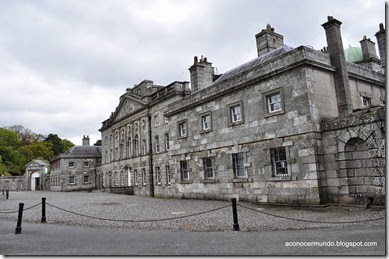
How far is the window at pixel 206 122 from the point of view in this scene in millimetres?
19172

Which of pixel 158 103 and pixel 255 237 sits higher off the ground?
pixel 158 103

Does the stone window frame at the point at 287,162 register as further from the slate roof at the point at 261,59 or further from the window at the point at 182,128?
the window at the point at 182,128

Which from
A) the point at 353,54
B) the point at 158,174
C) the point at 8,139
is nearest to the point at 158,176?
the point at 158,174

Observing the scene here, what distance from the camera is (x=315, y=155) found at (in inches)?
515

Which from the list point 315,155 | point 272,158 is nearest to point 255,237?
point 315,155

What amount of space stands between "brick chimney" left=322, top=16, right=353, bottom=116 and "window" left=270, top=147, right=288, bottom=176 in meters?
3.28

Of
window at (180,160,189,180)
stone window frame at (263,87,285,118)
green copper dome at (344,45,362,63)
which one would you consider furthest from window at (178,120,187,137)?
green copper dome at (344,45,362,63)

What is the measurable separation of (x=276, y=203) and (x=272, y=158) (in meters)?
2.09

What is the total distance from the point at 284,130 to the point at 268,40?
882 cm

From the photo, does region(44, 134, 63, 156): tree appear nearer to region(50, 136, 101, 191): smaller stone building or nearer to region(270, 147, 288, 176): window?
region(50, 136, 101, 191): smaller stone building

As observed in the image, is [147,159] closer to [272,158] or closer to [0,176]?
[272,158]

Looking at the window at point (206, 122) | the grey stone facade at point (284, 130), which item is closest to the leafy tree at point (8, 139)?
the grey stone facade at point (284, 130)

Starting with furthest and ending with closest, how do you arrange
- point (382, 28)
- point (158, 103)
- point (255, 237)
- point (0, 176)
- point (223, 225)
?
point (0, 176), point (158, 103), point (382, 28), point (223, 225), point (255, 237)

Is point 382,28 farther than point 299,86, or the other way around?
point 382,28
